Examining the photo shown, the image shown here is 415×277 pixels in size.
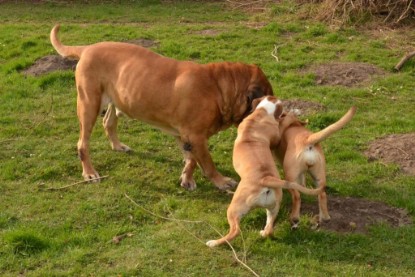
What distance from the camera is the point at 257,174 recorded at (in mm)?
5617

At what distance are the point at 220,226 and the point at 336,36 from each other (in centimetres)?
773

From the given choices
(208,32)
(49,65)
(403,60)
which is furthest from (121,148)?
(208,32)

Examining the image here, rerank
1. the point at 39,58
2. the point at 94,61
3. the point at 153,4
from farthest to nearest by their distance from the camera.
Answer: the point at 153,4
the point at 39,58
the point at 94,61

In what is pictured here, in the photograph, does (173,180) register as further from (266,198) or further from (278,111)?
(266,198)

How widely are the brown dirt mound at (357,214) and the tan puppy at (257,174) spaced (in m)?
0.70

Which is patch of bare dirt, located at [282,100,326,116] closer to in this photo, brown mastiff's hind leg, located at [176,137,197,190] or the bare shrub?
brown mastiff's hind leg, located at [176,137,197,190]

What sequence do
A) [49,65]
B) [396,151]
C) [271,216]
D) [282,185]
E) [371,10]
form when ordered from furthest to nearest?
[371,10]
[49,65]
[396,151]
[271,216]
[282,185]

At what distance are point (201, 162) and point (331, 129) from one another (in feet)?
5.82

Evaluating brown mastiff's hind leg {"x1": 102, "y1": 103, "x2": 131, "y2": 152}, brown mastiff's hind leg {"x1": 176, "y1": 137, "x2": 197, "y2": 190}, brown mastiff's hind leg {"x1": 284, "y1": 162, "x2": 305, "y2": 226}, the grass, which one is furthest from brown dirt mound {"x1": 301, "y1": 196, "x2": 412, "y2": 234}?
brown mastiff's hind leg {"x1": 102, "y1": 103, "x2": 131, "y2": 152}

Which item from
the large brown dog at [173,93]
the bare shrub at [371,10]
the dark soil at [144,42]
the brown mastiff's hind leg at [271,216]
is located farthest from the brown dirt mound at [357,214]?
the bare shrub at [371,10]

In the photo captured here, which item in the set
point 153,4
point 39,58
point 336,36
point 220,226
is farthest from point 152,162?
point 153,4

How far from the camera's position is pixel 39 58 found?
11.7m

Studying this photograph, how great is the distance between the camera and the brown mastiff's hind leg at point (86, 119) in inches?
285

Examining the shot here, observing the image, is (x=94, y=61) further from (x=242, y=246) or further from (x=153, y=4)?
(x=153, y=4)
